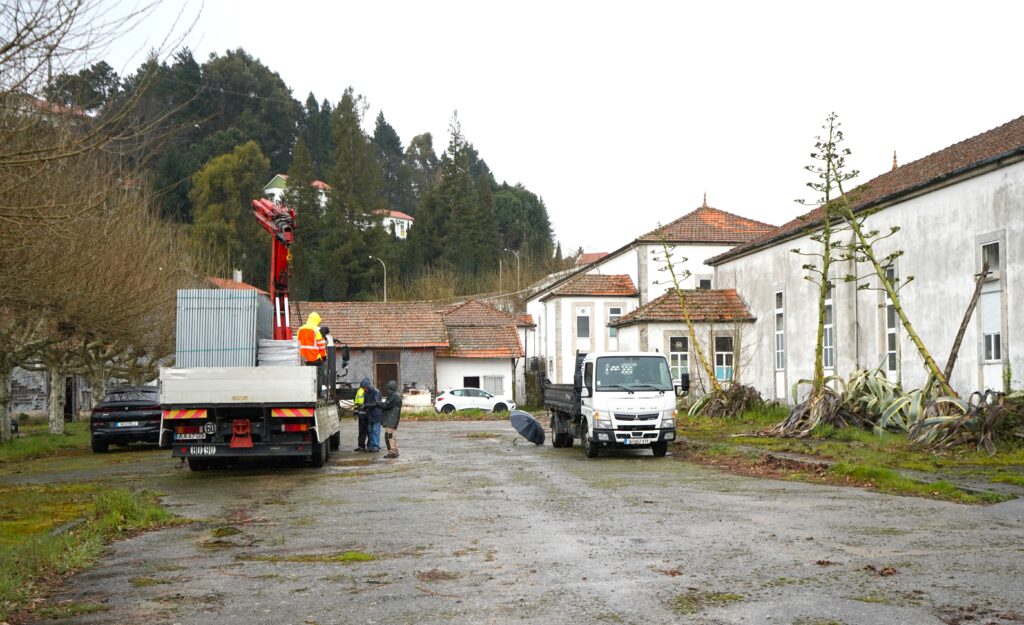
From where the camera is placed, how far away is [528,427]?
25.4 meters

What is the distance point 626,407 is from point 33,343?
1545cm

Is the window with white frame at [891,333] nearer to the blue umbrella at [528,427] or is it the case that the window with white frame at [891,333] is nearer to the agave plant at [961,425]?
the agave plant at [961,425]

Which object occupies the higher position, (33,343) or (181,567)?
(33,343)

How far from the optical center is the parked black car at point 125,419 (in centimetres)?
2581

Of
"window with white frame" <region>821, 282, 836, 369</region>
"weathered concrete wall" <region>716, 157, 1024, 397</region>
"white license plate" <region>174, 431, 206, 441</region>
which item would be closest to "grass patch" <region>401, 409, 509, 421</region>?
"weathered concrete wall" <region>716, 157, 1024, 397</region>

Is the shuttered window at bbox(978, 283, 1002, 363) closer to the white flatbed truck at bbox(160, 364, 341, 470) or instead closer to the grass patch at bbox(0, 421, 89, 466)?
the white flatbed truck at bbox(160, 364, 341, 470)

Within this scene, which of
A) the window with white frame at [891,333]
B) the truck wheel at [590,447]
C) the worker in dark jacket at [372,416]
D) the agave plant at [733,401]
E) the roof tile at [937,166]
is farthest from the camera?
the agave plant at [733,401]

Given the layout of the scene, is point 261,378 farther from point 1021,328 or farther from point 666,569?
point 1021,328

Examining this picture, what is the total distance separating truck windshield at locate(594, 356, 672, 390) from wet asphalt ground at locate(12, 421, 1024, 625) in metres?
4.64

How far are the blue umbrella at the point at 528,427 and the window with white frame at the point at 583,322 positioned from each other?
Result: 3322cm

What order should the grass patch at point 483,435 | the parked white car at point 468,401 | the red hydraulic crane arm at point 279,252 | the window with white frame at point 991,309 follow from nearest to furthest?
the red hydraulic crane arm at point 279,252, the window with white frame at point 991,309, the grass patch at point 483,435, the parked white car at point 468,401

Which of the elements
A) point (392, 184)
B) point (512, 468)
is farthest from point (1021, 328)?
point (392, 184)

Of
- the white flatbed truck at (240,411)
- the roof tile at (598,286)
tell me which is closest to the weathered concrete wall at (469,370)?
the roof tile at (598,286)

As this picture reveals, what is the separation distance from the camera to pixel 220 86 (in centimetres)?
9075
